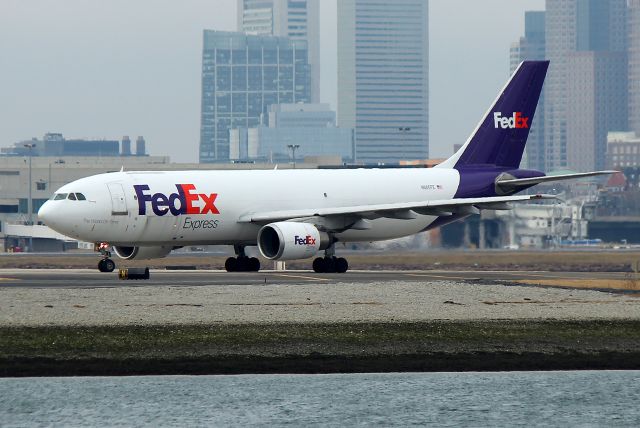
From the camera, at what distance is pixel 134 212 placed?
56.8 meters

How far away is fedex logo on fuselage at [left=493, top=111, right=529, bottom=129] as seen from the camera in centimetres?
6794

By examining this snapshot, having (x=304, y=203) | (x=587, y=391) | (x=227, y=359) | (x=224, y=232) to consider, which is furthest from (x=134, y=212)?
(x=587, y=391)

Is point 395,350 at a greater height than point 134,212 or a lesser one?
lesser

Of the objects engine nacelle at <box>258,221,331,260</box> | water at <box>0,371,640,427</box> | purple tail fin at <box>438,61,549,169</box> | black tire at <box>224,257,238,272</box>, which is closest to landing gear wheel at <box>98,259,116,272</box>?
black tire at <box>224,257,238,272</box>

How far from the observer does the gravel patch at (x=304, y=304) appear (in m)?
40.6

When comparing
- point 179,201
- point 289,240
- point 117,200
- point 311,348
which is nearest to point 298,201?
point 289,240

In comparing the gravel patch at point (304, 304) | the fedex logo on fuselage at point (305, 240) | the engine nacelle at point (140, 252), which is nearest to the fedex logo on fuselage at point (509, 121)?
the fedex logo on fuselage at point (305, 240)

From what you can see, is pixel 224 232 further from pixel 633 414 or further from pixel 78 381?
pixel 633 414

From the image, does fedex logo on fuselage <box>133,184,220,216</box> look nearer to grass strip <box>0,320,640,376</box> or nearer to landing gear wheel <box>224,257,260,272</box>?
landing gear wheel <box>224,257,260,272</box>

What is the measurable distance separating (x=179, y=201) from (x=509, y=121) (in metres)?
18.1

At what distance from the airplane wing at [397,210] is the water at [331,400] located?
2501cm

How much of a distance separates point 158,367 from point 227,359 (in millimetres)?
1708

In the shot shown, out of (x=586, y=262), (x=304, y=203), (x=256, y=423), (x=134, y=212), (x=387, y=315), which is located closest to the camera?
(x=256, y=423)

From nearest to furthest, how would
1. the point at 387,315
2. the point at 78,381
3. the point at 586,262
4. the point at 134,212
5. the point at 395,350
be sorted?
1. the point at 78,381
2. the point at 395,350
3. the point at 387,315
4. the point at 134,212
5. the point at 586,262
